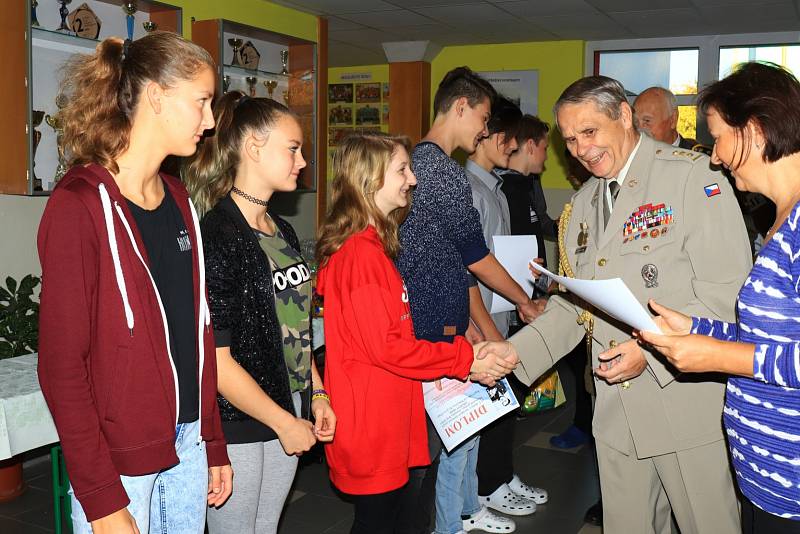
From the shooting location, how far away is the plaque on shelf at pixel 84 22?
461 centimetres

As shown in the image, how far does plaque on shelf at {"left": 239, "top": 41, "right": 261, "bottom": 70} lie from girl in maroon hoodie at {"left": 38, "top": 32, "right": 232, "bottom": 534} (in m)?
4.65

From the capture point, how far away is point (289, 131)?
2082 mm

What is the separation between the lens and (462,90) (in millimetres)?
3076

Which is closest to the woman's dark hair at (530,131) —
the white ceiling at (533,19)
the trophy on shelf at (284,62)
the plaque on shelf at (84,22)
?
the white ceiling at (533,19)

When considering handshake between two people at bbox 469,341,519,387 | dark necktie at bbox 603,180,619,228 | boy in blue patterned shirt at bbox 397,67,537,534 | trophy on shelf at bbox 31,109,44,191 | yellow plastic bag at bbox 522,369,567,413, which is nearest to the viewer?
dark necktie at bbox 603,180,619,228

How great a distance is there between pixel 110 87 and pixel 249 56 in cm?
484

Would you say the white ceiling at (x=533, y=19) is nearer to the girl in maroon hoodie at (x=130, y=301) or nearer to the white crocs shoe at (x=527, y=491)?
the white crocs shoe at (x=527, y=491)

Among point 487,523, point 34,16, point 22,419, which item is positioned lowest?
point 487,523

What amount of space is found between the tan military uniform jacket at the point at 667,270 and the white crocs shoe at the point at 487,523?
1.31 meters

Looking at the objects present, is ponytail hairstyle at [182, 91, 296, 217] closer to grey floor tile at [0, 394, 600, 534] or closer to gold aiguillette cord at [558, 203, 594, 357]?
gold aiguillette cord at [558, 203, 594, 357]

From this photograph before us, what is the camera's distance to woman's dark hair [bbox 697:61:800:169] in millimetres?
1577

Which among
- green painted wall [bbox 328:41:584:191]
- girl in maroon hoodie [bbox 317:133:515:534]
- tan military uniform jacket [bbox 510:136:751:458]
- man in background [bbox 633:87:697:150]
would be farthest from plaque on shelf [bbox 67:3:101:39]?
green painted wall [bbox 328:41:584:191]

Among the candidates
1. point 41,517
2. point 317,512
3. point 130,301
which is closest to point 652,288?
point 130,301

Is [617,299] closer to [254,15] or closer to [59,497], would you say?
[59,497]
